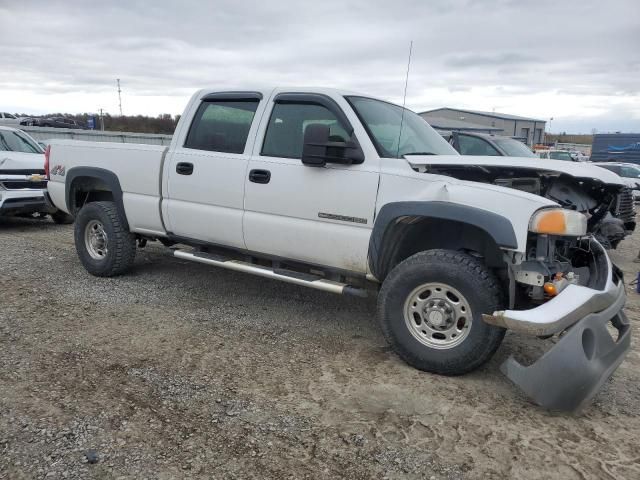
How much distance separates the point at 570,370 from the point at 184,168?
12.0 feet

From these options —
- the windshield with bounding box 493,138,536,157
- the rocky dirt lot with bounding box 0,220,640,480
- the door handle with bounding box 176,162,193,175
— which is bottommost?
the rocky dirt lot with bounding box 0,220,640,480

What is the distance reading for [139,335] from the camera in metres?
4.53

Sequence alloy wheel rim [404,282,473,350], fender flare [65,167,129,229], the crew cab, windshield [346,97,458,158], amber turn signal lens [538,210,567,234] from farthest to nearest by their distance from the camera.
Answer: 1. the crew cab
2. fender flare [65,167,129,229]
3. windshield [346,97,458,158]
4. alloy wheel rim [404,282,473,350]
5. amber turn signal lens [538,210,567,234]

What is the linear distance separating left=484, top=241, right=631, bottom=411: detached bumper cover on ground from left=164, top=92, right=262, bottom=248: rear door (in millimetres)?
2498

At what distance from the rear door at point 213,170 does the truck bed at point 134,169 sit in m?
Result: 0.18

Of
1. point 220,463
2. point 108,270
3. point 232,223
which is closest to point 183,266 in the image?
point 108,270

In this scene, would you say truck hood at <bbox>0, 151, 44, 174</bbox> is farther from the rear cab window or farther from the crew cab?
the rear cab window

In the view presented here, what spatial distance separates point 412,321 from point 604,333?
4.02 ft

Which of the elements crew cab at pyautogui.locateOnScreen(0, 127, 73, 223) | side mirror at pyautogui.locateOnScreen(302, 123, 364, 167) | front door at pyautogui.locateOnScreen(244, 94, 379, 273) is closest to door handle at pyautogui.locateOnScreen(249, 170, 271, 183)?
front door at pyautogui.locateOnScreen(244, 94, 379, 273)

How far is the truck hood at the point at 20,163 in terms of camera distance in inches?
350

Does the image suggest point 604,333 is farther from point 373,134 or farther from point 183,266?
point 183,266

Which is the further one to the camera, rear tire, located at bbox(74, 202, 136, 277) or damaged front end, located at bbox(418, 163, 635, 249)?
rear tire, located at bbox(74, 202, 136, 277)

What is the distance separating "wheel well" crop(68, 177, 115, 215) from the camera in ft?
20.1

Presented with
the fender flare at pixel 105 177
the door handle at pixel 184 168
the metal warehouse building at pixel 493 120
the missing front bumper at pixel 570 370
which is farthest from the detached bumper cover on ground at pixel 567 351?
the metal warehouse building at pixel 493 120
